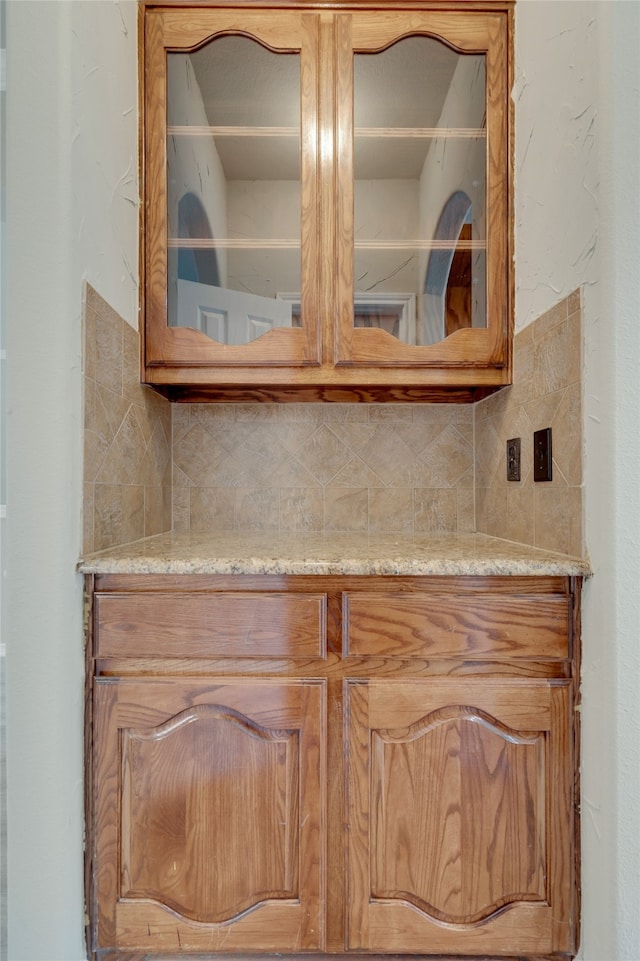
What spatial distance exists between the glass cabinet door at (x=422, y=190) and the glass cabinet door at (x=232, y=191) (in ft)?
0.32

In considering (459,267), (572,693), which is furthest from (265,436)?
(572,693)

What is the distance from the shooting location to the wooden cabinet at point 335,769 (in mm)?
961

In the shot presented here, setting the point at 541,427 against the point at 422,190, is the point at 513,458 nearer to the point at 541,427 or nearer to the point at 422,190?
the point at 541,427

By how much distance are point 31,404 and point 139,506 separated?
0.43 metres

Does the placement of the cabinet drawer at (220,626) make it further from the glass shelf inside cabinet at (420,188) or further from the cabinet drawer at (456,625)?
the glass shelf inside cabinet at (420,188)

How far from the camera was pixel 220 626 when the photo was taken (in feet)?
3.19

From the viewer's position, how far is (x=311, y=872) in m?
0.96

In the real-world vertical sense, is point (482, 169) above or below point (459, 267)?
above

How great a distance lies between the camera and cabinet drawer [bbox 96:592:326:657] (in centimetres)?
97

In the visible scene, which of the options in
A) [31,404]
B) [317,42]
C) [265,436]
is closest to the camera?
[31,404]

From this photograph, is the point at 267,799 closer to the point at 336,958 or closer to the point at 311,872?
the point at 311,872

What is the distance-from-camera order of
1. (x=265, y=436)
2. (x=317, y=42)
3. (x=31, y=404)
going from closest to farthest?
(x=31, y=404)
(x=317, y=42)
(x=265, y=436)

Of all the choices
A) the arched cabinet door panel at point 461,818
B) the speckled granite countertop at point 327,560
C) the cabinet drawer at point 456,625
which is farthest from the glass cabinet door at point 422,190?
the arched cabinet door panel at point 461,818

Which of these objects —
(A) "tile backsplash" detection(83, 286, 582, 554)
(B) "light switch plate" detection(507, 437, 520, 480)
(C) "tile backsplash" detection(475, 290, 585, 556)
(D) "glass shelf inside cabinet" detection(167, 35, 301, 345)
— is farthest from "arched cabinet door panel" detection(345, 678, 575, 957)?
(D) "glass shelf inside cabinet" detection(167, 35, 301, 345)
